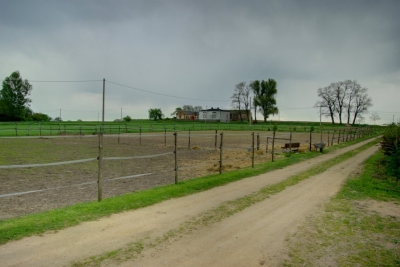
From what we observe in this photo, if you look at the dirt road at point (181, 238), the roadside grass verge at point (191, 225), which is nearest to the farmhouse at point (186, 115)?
the roadside grass verge at point (191, 225)

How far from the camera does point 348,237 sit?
4.59 metres

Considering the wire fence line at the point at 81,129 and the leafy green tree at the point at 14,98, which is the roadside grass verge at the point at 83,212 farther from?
the leafy green tree at the point at 14,98

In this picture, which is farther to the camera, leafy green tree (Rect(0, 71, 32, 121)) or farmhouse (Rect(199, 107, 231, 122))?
farmhouse (Rect(199, 107, 231, 122))

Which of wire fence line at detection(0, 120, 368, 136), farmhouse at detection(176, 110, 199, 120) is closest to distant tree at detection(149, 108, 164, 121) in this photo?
farmhouse at detection(176, 110, 199, 120)

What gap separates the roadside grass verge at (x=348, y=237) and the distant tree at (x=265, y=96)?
8581cm

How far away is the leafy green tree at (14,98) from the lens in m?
72.2

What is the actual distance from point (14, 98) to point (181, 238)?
3344 inches

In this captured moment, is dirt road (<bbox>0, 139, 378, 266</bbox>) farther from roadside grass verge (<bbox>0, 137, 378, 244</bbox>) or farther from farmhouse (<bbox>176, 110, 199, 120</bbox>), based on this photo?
farmhouse (<bbox>176, 110, 199, 120</bbox>)

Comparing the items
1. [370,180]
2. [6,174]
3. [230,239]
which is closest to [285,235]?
[230,239]

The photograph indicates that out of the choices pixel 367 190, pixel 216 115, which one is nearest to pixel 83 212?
pixel 367 190

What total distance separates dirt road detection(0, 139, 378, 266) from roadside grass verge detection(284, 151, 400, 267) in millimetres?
266

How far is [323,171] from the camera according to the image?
1136 centimetres

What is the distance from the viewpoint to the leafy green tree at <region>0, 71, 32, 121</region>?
72.2 metres

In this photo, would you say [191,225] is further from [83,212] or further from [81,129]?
[81,129]
